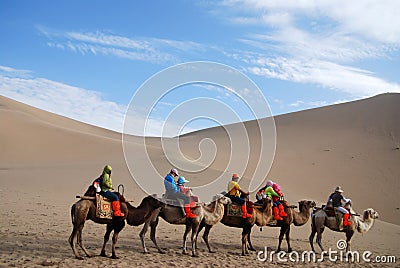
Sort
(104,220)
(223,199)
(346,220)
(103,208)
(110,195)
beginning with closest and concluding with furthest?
(103,208)
(104,220)
(110,195)
(223,199)
(346,220)

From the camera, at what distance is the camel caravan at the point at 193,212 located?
11.7 metres

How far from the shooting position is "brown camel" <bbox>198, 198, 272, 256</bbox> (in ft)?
45.4

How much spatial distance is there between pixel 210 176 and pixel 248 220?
16.6 meters

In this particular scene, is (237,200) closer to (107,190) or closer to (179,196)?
(179,196)

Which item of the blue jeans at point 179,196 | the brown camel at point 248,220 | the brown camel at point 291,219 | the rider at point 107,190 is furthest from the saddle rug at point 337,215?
the rider at point 107,190

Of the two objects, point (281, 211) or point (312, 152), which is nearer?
point (281, 211)

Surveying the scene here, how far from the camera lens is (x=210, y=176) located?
99.9ft

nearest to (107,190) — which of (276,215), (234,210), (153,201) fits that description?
(153,201)

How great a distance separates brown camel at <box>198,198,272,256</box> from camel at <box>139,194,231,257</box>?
384 millimetres

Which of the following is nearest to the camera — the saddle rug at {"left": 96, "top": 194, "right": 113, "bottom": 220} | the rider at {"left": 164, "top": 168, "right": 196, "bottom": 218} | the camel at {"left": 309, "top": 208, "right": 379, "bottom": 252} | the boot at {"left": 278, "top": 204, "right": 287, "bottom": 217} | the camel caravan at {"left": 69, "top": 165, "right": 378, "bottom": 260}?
the saddle rug at {"left": 96, "top": 194, "right": 113, "bottom": 220}

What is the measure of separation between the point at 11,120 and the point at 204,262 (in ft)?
130

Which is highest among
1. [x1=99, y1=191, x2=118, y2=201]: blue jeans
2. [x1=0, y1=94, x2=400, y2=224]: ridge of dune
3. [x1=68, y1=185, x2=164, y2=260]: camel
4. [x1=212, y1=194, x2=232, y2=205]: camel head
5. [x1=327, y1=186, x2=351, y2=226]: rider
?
[x1=0, y1=94, x2=400, y2=224]: ridge of dune

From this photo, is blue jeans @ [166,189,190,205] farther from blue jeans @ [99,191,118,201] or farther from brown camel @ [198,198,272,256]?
blue jeans @ [99,191,118,201]

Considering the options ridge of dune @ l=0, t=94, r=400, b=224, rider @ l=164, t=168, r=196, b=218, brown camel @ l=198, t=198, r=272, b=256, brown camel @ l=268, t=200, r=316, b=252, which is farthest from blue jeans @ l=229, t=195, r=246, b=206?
ridge of dune @ l=0, t=94, r=400, b=224
